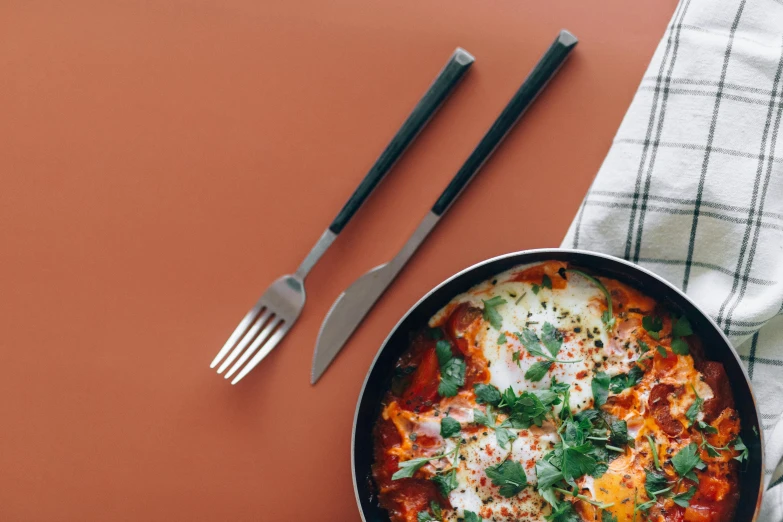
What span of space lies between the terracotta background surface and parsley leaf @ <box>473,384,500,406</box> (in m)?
0.35

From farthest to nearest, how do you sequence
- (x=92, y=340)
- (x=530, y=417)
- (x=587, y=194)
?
(x=92, y=340) → (x=587, y=194) → (x=530, y=417)

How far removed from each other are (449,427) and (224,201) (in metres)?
0.96

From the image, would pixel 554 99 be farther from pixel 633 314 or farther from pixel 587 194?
pixel 633 314

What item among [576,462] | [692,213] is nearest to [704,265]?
[692,213]

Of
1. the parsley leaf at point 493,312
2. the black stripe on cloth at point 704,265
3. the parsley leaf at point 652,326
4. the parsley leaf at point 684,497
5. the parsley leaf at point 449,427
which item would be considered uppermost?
the black stripe on cloth at point 704,265

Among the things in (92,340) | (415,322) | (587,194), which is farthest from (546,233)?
(92,340)

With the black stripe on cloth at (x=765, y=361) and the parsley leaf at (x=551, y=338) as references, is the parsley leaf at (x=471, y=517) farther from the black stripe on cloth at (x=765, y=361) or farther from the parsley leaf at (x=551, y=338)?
the black stripe on cloth at (x=765, y=361)

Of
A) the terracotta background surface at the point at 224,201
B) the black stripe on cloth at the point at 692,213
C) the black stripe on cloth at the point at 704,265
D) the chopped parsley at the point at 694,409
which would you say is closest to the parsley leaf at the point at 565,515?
the chopped parsley at the point at 694,409

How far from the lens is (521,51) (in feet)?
6.49

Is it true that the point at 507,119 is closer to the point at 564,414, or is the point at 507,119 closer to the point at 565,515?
the point at 564,414

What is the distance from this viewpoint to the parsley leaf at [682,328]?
180cm

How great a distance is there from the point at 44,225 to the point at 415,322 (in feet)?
4.02

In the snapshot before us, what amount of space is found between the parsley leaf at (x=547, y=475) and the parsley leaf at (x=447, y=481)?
0.73 ft

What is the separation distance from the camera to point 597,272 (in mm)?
1831
